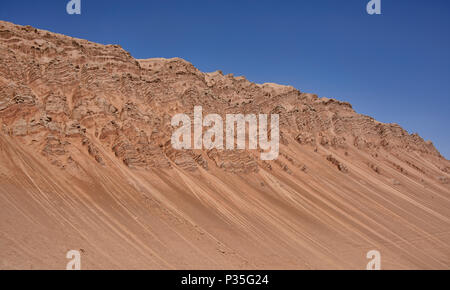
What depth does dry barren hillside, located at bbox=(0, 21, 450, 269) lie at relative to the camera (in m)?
13.4

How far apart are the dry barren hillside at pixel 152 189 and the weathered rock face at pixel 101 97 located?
0.10m

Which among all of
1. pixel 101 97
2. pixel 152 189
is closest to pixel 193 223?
pixel 152 189

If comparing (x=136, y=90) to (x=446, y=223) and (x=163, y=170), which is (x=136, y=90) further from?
(x=446, y=223)

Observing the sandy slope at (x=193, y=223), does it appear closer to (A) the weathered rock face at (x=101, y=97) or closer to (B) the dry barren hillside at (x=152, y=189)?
(B) the dry barren hillside at (x=152, y=189)

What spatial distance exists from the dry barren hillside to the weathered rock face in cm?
10

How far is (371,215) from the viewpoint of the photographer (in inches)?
1121

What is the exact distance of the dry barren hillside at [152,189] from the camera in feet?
44.1

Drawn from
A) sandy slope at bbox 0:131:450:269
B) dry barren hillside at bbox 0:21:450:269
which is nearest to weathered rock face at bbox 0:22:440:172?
dry barren hillside at bbox 0:21:450:269

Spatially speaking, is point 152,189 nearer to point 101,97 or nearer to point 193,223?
point 193,223

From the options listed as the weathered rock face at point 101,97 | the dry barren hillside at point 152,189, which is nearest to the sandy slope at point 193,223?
the dry barren hillside at point 152,189

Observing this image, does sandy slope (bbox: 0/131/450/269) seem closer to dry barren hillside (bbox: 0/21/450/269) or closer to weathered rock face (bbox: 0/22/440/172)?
dry barren hillside (bbox: 0/21/450/269)

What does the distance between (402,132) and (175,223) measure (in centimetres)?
5916

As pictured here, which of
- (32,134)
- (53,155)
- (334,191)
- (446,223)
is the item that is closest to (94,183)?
(53,155)

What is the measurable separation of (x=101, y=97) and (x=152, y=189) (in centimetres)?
950
